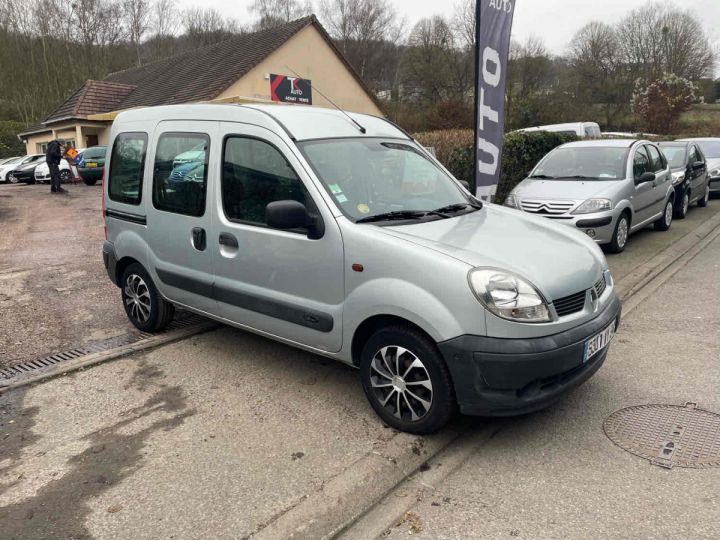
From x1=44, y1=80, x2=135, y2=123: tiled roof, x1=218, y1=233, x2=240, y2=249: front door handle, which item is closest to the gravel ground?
x1=218, y1=233, x2=240, y2=249: front door handle

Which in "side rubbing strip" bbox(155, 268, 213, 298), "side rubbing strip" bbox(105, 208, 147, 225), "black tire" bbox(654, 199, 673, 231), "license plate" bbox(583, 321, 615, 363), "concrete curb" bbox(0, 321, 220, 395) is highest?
"side rubbing strip" bbox(105, 208, 147, 225)

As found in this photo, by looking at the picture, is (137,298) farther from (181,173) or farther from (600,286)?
(600,286)

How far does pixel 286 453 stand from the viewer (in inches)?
134

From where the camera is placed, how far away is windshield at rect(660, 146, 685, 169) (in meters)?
12.5

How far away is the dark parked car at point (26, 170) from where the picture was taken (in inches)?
1036

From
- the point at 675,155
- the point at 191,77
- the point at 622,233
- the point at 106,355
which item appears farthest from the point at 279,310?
the point at 191,77

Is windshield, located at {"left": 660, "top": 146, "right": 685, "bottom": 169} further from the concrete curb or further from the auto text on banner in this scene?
the concrete curb

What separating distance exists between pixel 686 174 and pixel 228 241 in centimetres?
1107

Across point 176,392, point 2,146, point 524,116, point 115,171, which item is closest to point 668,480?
point 176,392

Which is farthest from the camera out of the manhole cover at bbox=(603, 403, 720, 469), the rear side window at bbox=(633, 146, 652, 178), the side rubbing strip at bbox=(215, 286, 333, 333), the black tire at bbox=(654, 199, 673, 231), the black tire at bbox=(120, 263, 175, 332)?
the black tire at bbox=(654, 199, 673, 231)

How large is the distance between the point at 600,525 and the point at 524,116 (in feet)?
114

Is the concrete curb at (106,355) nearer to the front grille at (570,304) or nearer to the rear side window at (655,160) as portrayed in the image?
the front grille at (570,304)

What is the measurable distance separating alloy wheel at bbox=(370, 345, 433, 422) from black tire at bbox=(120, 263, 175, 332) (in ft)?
8.30

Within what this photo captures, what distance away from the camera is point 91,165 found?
22.2 metres
